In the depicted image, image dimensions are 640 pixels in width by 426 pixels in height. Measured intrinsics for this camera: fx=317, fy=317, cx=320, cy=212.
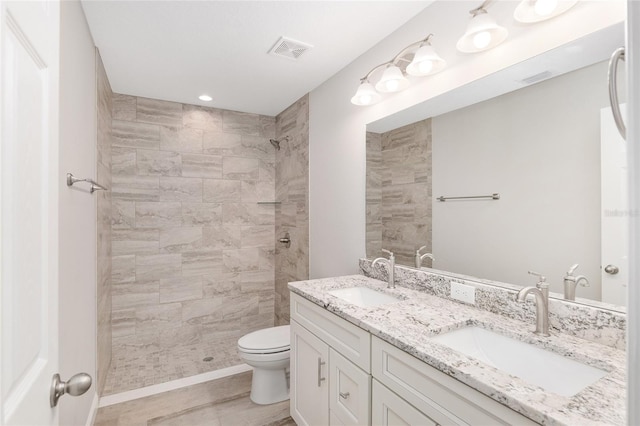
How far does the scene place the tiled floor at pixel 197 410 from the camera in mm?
→ 2104

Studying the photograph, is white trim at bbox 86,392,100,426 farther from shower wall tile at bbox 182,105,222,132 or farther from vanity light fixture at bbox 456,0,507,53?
vanity light fixture at bbox 456,0,507,53

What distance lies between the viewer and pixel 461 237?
1.64 meters

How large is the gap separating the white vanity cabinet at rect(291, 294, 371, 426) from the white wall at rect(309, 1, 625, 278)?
2.20ft

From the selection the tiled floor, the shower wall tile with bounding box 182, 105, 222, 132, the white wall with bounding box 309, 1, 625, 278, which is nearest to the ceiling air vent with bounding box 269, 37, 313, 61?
the white wall with bounding box 309, 1, 625, 278

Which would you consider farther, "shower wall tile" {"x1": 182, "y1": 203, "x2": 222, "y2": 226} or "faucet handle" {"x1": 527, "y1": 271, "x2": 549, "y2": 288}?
"shower wall tile" {"x1": 182, "y1": 203, "x2": 222, "y2": 226}

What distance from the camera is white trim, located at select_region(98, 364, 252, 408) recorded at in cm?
234

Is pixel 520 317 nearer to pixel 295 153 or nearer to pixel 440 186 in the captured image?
pixel 440 186

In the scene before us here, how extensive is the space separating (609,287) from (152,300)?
10.7 ft

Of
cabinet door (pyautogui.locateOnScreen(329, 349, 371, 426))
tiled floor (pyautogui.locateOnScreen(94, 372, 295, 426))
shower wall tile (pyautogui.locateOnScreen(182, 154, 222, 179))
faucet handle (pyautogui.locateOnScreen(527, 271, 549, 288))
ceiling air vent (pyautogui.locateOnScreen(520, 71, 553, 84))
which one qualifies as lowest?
tiled floor (pyautogui.locateOnScreen(94, 372, 295, 426))

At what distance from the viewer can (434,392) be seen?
38.9 inches

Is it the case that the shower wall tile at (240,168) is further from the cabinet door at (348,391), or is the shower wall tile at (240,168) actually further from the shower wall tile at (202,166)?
the cabinet door at (348,391)

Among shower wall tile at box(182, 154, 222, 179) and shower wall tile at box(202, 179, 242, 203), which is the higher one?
shower wall tile at box(182, 154, 222, 179)

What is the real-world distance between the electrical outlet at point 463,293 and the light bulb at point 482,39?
1078 mm

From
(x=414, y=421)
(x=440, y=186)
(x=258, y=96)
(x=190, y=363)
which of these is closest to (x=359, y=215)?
(x=440, y=186)
